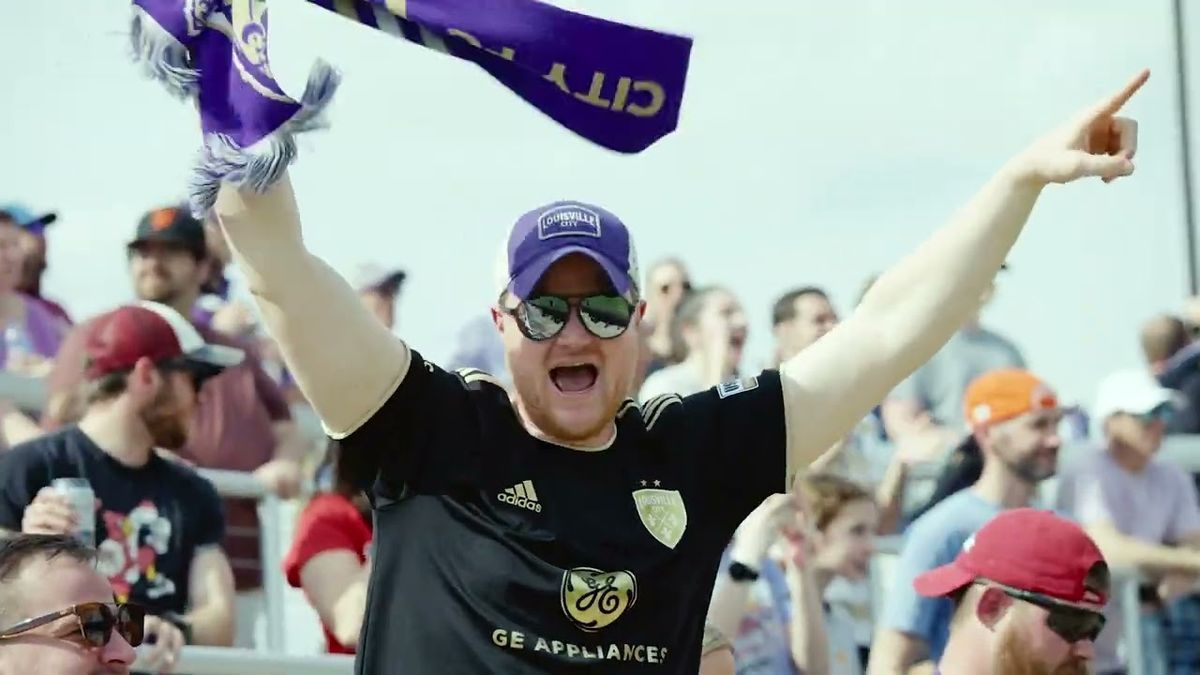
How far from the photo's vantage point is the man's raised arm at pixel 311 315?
3.74m

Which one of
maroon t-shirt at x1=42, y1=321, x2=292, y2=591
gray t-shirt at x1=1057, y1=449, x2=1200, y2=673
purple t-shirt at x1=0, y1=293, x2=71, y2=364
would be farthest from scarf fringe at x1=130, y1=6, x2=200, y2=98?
gray t-shirt at x1=1057, y1=449, x2=1200, y2=673

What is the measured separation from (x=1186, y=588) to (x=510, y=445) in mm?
4985

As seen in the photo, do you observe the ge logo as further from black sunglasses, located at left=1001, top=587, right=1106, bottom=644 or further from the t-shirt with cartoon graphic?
the t-shirt with cartoon graphic

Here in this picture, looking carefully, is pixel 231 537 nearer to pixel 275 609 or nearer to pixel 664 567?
pixel 275 609

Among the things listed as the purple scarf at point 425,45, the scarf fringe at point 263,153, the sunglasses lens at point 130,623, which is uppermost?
the purple scarf at point 425,45

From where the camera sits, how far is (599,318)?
4.01m

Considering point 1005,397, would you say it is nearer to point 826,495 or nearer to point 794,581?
point 826,495

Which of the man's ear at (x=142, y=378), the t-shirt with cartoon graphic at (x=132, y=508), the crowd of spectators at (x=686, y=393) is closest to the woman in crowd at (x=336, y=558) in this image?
the crowd of spectators at (x=686, y=393)

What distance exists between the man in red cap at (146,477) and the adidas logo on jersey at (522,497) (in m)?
2.29

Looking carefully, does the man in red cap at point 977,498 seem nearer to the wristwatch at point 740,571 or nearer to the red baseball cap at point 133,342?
the wristwatch at point 740,571

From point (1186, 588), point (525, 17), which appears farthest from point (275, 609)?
point (525, 17)

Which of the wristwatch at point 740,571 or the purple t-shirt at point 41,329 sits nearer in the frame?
the wristwatch at point 740,571

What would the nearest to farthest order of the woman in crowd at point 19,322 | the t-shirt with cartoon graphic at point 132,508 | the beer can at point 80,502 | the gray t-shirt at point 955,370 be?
the beer can at point 80,502 < the t-shirt with cartoon graphic at point 132,508 < the woman in crowd at point 19,322 < the gray t-shirt at point 955,370

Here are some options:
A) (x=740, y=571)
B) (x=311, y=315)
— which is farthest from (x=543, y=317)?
(x=740, y=571)
